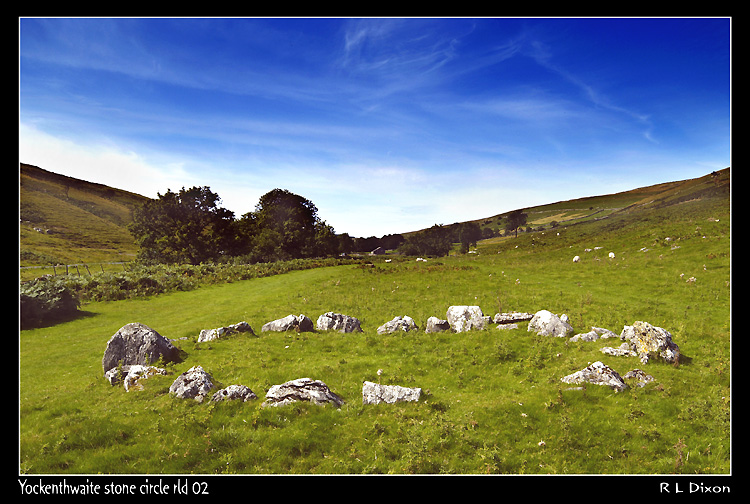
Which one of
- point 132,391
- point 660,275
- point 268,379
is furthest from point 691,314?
point 132,391

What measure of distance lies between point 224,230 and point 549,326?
65.6 m

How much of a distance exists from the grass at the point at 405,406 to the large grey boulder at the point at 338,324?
130cm

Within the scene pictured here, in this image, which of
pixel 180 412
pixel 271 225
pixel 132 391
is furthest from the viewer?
pixel 271 225

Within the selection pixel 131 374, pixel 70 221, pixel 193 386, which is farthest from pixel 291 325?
pixel 70 221

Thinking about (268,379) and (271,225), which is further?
(271,225)

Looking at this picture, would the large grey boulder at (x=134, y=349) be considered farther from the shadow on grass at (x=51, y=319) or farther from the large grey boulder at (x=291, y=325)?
the shadow on grass at (x=51, y=319)

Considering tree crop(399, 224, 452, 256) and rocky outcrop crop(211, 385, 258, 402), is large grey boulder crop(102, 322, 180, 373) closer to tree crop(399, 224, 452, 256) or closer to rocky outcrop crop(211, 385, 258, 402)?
rocky outcrop crop(211, 385, 258, 402)

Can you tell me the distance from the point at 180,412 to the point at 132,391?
3.34 m

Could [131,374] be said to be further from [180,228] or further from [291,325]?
[180,228]

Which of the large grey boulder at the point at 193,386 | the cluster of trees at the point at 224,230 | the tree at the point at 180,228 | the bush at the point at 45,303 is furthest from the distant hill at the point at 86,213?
the large grey boulder at the point at 193,386
